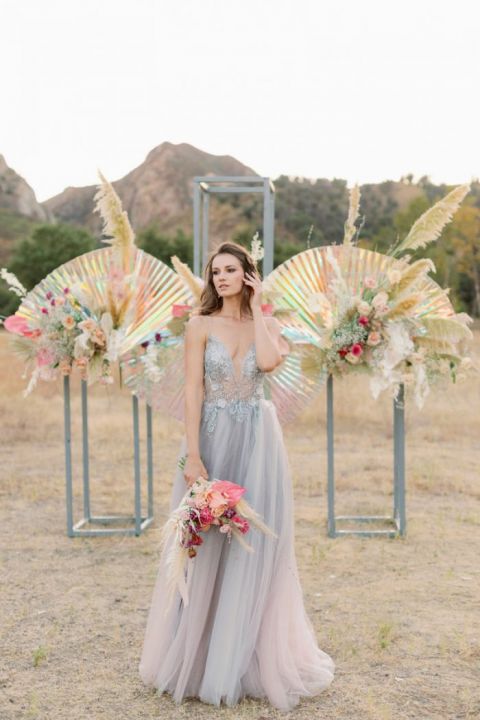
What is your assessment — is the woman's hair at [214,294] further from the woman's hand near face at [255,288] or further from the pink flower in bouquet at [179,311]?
the pink flower in bouquet at [179,311]

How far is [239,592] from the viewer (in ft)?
12.9

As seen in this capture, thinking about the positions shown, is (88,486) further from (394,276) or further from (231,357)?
(231,357)

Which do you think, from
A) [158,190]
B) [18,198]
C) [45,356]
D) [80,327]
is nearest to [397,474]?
[80,327]

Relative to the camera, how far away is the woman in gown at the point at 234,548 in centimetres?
393

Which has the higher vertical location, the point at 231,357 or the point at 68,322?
the point at 68,322

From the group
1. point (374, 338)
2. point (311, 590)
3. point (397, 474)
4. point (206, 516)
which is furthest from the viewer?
point (397, 474)

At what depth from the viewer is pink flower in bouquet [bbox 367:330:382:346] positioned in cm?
641

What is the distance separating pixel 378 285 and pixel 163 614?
10.7ft

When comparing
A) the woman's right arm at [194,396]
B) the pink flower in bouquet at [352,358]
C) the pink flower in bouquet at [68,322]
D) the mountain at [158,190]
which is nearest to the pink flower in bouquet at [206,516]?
the woman's right arm at [194,396]

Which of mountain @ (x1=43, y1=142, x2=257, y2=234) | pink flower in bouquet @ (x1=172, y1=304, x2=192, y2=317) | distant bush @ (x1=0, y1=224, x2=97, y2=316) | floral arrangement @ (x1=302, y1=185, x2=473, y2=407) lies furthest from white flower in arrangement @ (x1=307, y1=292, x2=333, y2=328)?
mountain @ (x1=43, y1=142, x2=257, y2=234)

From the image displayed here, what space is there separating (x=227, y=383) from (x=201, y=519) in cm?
64

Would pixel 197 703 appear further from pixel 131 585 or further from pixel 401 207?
pixel 401 207

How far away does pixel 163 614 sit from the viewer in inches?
161

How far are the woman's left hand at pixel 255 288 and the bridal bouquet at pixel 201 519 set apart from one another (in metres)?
0.81
